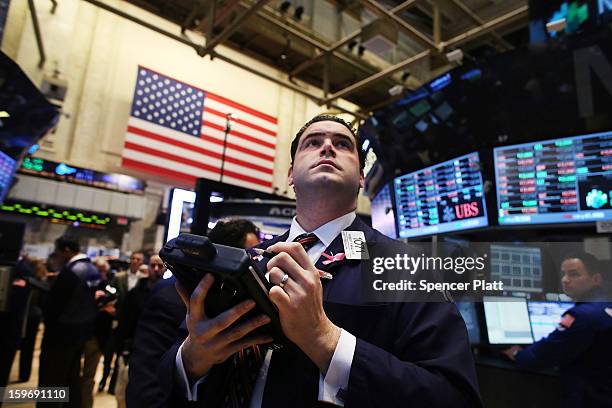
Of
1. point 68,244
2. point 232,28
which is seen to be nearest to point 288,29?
point 232,28

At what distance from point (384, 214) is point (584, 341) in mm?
2320

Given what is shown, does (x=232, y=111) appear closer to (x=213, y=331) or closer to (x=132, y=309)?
(x=132, y=309)

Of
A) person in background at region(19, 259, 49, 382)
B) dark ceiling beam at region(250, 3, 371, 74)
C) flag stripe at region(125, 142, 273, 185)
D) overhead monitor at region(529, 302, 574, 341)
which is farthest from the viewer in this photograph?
flag stripe at region(125, 142, 273, 185)

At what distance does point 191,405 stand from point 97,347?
405 centimetres

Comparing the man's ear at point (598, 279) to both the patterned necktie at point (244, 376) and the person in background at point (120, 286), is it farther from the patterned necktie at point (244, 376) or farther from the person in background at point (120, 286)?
the person in background at point (120, 286)

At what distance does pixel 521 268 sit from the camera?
283cm

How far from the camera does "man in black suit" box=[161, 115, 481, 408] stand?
88cm

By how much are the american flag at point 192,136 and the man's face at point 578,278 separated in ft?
19.1

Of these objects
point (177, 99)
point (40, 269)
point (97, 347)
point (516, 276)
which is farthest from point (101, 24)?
point (516, 276)

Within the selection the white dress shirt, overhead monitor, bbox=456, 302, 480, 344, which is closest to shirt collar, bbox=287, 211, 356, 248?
the white dress shirt

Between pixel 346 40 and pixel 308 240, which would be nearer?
pixel 308 240

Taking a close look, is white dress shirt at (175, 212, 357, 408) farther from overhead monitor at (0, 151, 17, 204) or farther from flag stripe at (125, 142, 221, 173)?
flag stripe at (125, 142, 221, 173)

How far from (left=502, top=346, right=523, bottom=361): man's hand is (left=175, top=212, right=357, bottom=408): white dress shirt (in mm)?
2287

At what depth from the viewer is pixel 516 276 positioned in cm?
281
